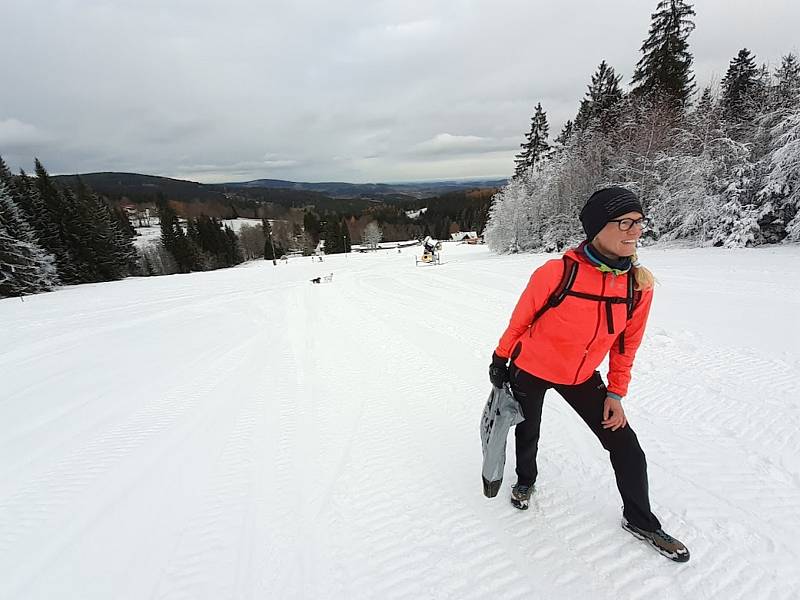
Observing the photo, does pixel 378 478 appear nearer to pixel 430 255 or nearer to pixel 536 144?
pixel 430 255

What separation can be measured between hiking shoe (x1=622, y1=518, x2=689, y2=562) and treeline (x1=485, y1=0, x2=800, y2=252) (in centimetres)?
1923

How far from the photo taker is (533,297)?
2027 millimetres

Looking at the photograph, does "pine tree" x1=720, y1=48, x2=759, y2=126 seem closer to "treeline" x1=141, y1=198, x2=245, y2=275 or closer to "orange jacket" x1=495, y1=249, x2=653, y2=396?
"orange jacket" x1=495, y1=249, x2=653, y2=396

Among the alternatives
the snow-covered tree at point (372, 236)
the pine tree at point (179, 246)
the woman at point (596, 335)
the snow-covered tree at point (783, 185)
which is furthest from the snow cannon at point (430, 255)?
the snow-covered tree at point (372, 236)

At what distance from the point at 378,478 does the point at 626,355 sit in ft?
7.31

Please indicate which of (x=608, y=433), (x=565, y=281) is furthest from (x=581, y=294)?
(x=608, y=433)

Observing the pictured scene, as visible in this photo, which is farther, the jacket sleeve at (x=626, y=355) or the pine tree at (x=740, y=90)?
the pine tree at (x=740, y=90)

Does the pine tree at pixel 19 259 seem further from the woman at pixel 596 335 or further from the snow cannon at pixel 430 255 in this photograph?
the woman at pixel 596 335

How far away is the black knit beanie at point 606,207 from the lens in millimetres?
1778

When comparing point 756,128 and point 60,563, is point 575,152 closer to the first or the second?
point 756,128

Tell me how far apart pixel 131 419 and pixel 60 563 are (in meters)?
2.45

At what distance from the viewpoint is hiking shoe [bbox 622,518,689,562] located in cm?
212

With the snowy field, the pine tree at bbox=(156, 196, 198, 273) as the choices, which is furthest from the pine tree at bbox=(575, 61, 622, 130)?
the pine tree at bbox=(156, 196, 198, 273)

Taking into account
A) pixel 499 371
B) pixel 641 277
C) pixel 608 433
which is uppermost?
pixel 641 277
